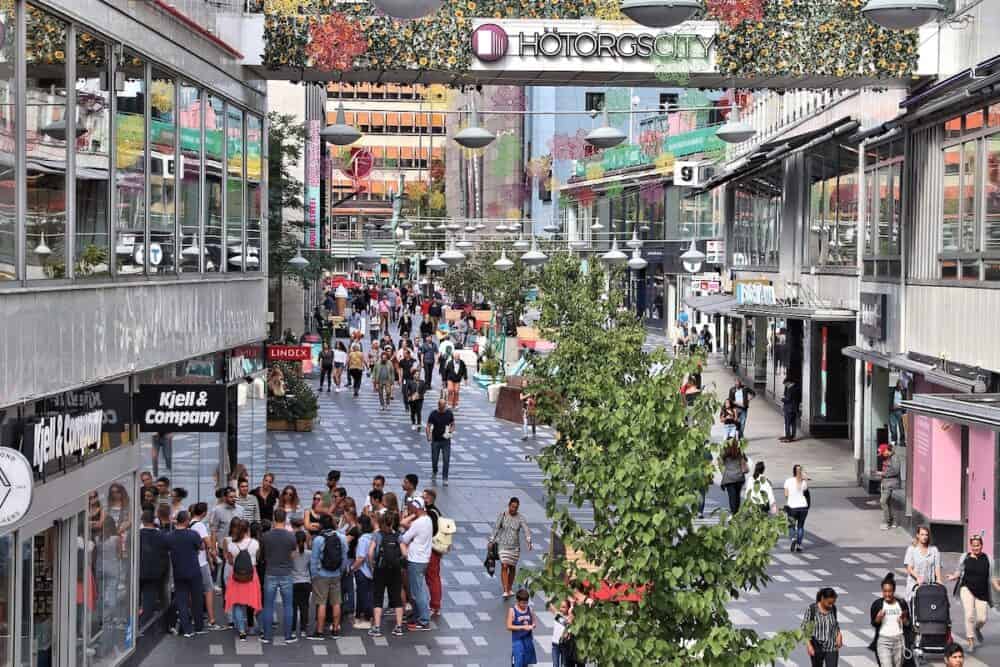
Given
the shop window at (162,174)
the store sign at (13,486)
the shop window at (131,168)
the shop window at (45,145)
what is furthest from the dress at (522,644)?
the store sign at (13,486)

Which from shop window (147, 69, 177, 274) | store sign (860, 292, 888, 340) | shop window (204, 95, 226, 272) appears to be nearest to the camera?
shop window (147, 69, 177, 274)

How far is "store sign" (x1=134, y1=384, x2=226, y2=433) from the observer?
1766 centimetres

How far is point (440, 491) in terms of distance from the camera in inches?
1207

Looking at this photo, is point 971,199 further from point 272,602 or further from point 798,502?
point 272,602

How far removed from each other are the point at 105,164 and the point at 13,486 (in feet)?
17.9

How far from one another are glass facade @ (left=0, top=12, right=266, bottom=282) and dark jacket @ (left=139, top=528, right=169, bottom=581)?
112 inches

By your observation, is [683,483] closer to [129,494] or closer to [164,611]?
[129,494]

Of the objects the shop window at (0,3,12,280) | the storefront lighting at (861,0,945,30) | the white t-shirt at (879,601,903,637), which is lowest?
the white t-shirt at (879,601,903,637)

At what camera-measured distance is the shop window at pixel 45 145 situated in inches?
515

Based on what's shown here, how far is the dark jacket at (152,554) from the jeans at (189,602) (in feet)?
0.73

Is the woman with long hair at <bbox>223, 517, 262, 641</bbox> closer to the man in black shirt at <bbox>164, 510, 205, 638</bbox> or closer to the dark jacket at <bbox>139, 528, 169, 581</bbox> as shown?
the man in black shirt at <bbox>164, 510, 205, 638</bbox>

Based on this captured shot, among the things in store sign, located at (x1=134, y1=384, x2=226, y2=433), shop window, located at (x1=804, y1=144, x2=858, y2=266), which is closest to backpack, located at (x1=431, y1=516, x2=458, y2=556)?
store sign, located at (x1=134, y1=384, x2=226, y2=433)

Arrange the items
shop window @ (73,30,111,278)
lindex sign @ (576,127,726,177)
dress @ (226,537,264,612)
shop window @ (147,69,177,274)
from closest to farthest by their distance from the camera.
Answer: shop window @ (73,30,111,278), shop window @ (147,69,177,274), dress @ (226,537,264,612), lindex sign @ (576,127,726,177)

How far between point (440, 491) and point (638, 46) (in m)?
9.24
